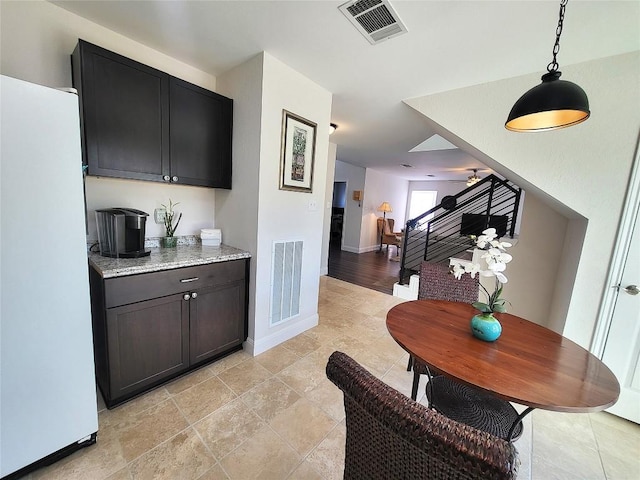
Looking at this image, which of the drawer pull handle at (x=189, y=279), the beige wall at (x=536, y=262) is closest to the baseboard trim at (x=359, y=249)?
the beige wall at (x=536, y=262)

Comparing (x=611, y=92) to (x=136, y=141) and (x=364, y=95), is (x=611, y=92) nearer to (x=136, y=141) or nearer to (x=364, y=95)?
(x=364, y=95)

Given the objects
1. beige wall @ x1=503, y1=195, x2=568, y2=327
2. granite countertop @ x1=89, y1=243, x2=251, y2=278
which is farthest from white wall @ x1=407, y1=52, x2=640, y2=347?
granite countertop @ x1=89, y1=243, x2=251, y2=278

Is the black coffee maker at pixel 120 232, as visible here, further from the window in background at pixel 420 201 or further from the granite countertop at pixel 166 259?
the window in background at pixel 420 201

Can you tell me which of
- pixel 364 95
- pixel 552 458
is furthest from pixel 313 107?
pixel 552 458

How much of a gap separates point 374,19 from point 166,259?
6.60 ft

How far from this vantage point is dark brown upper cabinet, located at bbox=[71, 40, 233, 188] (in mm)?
1554

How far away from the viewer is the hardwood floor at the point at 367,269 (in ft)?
14.8

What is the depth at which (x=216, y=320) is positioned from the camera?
201 centimetres

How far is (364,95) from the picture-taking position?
2539 millimetres

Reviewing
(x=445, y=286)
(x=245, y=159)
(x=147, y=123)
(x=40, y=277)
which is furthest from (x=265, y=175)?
(x=445, y=286)

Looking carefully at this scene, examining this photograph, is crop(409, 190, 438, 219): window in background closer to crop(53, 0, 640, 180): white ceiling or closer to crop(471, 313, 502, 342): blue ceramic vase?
crop(53, 0, 640, 180): white ceiling

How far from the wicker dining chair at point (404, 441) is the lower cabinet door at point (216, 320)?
1477 millimetres

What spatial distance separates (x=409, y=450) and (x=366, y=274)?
455cm

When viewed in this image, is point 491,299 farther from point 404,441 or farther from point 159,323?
point 159,323
